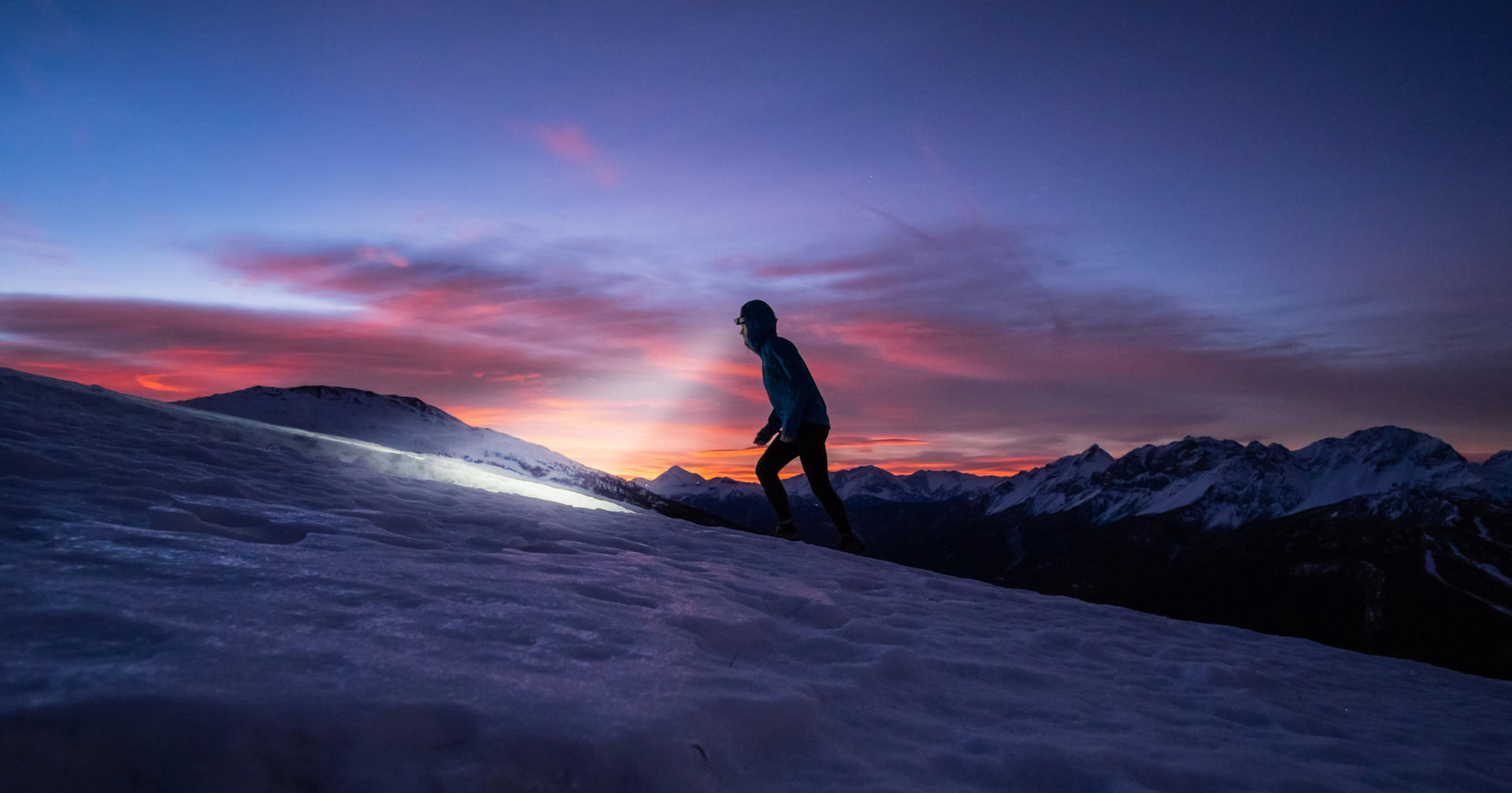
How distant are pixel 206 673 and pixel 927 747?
2.32 meters

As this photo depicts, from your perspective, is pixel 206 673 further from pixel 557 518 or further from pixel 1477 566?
pixel 1477 566

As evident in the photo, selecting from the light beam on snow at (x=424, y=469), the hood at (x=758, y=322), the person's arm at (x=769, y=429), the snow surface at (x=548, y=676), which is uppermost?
the hood at (x=758, y=322)

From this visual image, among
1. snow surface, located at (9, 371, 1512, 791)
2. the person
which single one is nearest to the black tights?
the person

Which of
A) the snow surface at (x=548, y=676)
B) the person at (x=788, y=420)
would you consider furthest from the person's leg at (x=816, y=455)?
the snow surface at (x=548, y=676)

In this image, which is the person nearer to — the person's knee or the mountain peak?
the person's knee

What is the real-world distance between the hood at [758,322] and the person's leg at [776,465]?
1552 mm

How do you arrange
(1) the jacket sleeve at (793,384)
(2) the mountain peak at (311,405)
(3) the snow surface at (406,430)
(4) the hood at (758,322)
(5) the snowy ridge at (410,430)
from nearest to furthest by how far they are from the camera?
(1) the jacket sleeve at (793,384) < (4) the hood at (758,322) < (3) the snow surface at (406,430) < (5) the snowy ridge at (410,430) < (2) the mountain peak at (311,405)

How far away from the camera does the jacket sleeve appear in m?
9.68

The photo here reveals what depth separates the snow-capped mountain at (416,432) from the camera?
26181 mm

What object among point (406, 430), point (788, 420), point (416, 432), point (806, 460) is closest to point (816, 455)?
point (806, 460)

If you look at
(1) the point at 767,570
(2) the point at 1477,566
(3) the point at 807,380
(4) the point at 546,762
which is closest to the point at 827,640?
(4) the point at 546,762

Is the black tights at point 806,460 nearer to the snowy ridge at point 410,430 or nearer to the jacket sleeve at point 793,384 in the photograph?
the jacket sleeve at point 793,384

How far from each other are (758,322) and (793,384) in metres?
1.21

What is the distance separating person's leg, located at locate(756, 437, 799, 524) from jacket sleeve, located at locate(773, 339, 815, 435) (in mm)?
327
